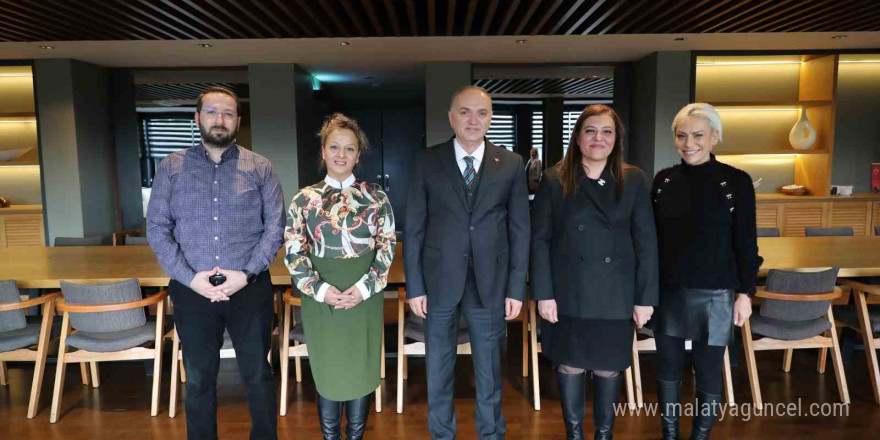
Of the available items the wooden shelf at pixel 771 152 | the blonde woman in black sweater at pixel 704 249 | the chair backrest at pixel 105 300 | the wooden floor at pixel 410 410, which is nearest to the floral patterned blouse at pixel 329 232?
the wooden floor at pixel 410 410

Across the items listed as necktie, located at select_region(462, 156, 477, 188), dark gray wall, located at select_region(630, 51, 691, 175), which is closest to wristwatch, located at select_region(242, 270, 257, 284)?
necktie, located at select_region(462, 156, 477, 188)

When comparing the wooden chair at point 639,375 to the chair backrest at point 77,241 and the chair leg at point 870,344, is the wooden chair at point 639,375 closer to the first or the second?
the chair leg at point 870,344

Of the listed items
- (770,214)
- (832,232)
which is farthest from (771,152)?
(832,232)

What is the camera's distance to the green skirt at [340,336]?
2344 millimetres

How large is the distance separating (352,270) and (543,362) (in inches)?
80.5

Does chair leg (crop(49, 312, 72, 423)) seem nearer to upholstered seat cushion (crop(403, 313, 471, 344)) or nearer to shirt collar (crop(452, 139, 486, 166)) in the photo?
upholstered seat cushion (crop(403, 313, 471, 344))

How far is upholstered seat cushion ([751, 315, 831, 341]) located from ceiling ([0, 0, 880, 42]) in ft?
8.80

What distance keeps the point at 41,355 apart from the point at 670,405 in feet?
11.2

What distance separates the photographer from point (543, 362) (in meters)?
3.85

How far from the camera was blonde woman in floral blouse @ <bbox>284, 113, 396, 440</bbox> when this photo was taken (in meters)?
2.31

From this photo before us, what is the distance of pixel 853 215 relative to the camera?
6.62 meters

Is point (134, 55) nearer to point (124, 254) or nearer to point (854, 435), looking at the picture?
point (124, 254)

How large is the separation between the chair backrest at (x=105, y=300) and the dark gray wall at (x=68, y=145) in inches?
178

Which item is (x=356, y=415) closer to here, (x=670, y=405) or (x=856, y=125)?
(x=670, y=405)
